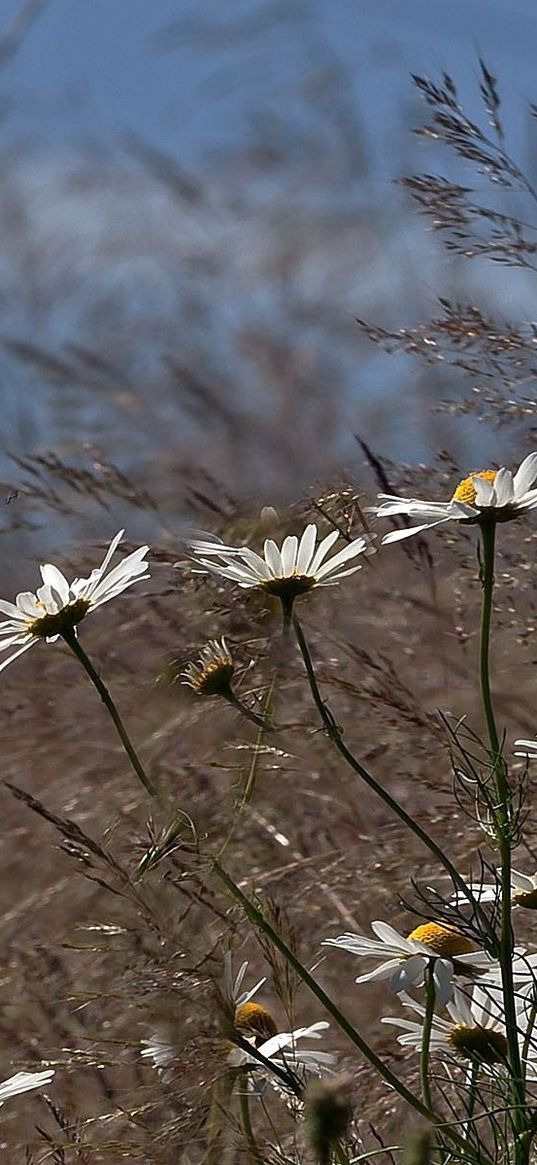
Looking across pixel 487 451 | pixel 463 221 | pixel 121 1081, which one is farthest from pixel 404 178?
pixel 121 1081

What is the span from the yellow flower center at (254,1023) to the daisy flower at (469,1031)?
0.22ft

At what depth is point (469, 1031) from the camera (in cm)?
63

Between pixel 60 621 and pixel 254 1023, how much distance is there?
20 centimetres

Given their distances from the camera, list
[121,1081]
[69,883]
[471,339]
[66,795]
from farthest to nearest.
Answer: [66,795] < [69,883] < [121,1081] < [471,339]

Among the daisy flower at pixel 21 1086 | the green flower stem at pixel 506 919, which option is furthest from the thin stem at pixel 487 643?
the daisy flower at pixel 21 1086

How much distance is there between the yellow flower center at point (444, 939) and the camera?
620 millimetres

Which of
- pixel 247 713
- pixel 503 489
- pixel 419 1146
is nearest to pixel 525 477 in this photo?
pixel 503 489

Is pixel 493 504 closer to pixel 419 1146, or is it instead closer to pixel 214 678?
pixel 214 678

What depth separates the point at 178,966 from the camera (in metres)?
0.67

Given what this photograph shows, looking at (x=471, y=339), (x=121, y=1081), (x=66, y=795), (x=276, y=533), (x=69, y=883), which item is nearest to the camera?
(x=276, y=533)

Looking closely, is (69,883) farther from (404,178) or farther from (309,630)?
(404,178)

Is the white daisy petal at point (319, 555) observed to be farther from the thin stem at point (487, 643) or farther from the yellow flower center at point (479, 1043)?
the yellow flower center at point (479, 1043)

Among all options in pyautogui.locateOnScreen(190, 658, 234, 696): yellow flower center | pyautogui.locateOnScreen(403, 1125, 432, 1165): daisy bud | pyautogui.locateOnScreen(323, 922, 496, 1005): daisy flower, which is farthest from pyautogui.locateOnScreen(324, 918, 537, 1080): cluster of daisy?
pyautogui.locateOnScreen(403, 1125, 432, 1165): daisy bud

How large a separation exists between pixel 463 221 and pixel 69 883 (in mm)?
613
